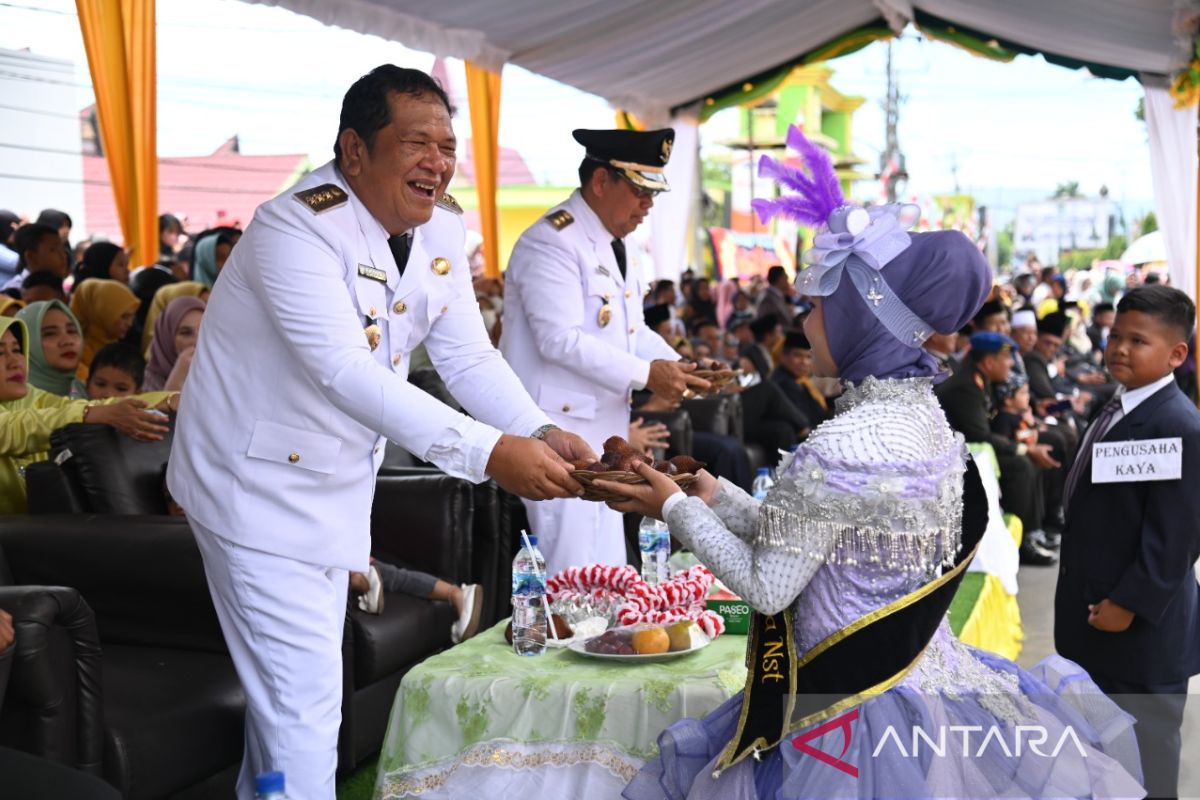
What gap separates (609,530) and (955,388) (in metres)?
3.45

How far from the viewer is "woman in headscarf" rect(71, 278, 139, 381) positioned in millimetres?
5996

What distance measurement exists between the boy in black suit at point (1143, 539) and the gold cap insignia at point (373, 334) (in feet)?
5.83

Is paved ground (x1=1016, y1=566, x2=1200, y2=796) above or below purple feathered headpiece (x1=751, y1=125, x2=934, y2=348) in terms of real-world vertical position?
below

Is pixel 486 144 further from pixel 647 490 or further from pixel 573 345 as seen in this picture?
pixel 647 490

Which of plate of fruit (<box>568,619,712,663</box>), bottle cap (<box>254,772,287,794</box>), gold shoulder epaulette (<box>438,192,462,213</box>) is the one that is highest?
gold shoulder epaulette (<box>438,192,462,213</box>)

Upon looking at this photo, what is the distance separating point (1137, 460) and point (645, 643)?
4.40 ft

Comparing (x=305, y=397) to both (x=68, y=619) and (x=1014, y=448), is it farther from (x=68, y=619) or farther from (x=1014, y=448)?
(x=1014, y=448)

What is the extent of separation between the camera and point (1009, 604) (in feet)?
18.0

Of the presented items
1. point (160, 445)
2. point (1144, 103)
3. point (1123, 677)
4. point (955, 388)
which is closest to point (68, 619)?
point (160, 445)

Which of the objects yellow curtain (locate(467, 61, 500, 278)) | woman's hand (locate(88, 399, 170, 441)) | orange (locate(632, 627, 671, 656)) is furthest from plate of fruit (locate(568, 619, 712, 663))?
Result: yellow curtain (locate(467, 61, 500, 278))

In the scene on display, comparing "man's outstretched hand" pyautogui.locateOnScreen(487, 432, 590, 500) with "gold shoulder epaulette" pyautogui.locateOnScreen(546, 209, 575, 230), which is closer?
"man's outstretched hand" pyautogui.locateOnScreen(487, 432, 590, 500)

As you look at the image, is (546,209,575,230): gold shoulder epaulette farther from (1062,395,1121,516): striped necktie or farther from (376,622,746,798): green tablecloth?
(376,622,746,798): green tablecloth

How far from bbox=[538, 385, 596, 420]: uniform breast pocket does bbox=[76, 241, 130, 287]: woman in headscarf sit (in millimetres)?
3529

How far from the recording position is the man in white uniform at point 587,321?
400cm
